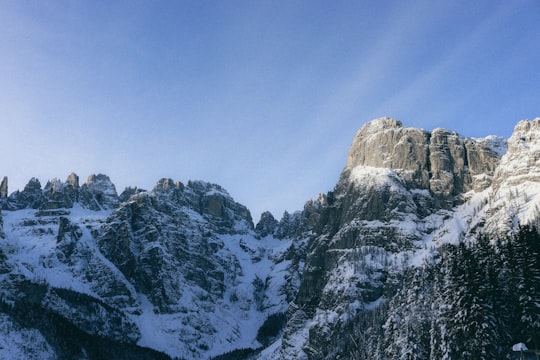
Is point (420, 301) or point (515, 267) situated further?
point (420, 301)

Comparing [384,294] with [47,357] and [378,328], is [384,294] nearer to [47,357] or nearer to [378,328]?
[378,328]

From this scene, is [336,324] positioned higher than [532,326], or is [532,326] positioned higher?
[336,324]

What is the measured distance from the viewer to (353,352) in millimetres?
161750

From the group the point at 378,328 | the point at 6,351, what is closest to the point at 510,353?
the point at 378,328

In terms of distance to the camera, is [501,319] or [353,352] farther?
[353,352]

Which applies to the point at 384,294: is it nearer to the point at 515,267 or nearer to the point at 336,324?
the point at 336,324

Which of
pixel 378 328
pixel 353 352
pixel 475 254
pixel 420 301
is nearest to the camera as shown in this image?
pixel 475 254

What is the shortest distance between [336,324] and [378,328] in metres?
48.6

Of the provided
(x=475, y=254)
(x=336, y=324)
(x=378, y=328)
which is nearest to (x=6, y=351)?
(x=336, y=324)

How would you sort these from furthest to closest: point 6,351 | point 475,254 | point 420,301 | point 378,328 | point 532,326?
point 6,351 < point 378,328 < point 420,301 < point 475,254 < point 532,326

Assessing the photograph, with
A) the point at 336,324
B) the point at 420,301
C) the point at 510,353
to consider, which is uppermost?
the point at 336,324

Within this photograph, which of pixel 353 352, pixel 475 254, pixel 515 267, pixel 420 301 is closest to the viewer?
pixel 515 267

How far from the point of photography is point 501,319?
82.4 m

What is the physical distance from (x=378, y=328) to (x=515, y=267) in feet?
207
